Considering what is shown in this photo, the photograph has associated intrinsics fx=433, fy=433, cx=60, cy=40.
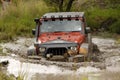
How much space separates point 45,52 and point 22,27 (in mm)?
10451

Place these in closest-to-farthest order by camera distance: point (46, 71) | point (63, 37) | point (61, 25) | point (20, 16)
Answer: point (46, 71) → point (63, 37) → point (61, 25) → point (20, 16)

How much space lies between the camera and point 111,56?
15.5m

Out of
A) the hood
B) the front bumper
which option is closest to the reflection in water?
the front bumper

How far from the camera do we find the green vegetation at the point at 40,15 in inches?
931

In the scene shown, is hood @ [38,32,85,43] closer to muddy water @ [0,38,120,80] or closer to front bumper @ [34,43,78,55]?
front bumper @ [34,43,78,55]

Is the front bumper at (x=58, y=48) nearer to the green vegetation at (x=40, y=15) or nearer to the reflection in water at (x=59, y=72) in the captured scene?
the reflection in water at (x=59, y=72)

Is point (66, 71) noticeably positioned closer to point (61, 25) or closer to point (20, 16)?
point (61, 25)

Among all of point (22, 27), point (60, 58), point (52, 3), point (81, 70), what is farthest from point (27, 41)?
point (81, 70)

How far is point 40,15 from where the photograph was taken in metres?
25.8

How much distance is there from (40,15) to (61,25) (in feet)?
38.0

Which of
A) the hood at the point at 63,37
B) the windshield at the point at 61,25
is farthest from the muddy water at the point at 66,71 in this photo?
the windshield at the point at 61,25

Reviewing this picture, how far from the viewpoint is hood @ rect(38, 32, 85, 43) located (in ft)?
44.4

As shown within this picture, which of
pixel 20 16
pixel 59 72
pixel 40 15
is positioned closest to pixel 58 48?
pixel 59 72

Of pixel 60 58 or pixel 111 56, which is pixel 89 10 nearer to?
pixel 111 56
